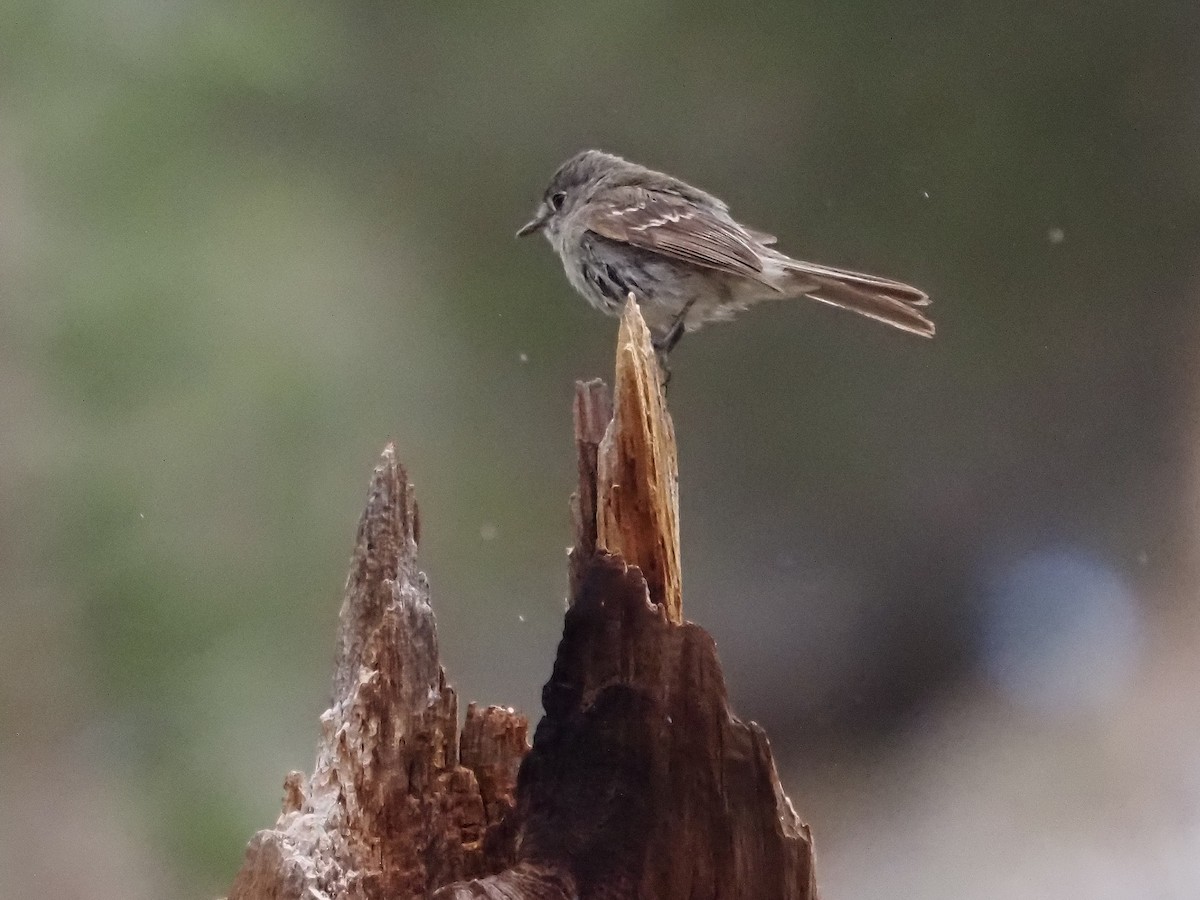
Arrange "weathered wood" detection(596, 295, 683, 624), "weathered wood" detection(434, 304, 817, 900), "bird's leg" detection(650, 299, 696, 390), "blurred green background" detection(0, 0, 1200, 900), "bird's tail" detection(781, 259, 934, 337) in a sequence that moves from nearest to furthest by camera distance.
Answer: "weathered wood" detection(434, 304, 817, 900), "weathered wood" detection(596, 295, 683, 624), "bird's tail" detection(781, 259, 934, 337), "bird's leg" detection(650, 299, 696, 390), "blurred green background" detection(0, 0, 1200, 900)

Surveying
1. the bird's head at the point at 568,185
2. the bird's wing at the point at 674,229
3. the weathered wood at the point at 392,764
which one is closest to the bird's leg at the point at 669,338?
the bird's wing at the point at 674,229

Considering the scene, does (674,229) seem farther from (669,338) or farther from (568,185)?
(568,185)

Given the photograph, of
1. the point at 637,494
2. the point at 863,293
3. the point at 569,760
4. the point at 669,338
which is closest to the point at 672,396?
the point at 669,338

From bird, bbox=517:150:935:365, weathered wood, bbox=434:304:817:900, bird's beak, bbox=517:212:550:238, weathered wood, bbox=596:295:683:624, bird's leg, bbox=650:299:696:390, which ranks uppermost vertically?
bird's beak, bbox=517:212:550:238

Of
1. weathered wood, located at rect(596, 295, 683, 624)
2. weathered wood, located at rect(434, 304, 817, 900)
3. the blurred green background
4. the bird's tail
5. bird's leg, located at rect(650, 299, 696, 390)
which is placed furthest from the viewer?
the blurred green background

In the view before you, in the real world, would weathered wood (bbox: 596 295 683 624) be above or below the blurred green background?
below

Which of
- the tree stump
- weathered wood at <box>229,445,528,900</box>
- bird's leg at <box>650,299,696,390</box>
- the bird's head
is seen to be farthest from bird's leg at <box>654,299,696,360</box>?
weathered wood at <box>229,445,528,900</box>

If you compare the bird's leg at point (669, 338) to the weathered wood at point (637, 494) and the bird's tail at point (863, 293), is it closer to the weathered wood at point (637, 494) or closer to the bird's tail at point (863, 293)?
the bird's tail at point (863, 293)

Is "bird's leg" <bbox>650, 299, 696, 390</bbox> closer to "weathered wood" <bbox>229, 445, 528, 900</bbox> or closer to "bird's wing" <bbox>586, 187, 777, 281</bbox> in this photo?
"bird's wing" <bbox>586, 187, 777, 281</bbox>
